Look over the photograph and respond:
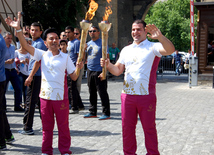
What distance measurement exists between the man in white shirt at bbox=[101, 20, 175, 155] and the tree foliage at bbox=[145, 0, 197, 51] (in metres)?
43.9

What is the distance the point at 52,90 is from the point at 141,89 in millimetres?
1290

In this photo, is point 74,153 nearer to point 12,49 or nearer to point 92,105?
point 92,105

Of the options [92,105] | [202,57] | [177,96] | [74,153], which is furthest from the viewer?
[202,57]

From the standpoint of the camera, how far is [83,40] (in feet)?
14.1

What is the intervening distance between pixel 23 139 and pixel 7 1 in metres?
11.9

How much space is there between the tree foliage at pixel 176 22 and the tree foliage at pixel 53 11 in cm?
3038

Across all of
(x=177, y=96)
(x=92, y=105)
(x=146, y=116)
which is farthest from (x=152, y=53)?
(x=177, y=96)

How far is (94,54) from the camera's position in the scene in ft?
25.0

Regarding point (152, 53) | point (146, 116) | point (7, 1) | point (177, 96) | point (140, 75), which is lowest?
point (177, 96)

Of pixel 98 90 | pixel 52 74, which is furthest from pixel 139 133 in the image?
pixel 52 74

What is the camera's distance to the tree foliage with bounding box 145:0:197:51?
47.5 metres

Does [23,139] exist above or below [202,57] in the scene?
below

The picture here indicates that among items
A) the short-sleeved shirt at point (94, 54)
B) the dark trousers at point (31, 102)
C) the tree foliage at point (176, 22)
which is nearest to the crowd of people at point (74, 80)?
the dark trousers at point (31, 102)

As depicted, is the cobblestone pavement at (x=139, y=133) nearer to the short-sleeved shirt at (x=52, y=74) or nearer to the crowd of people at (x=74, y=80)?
the crowd of people at (x=74, y=80)
